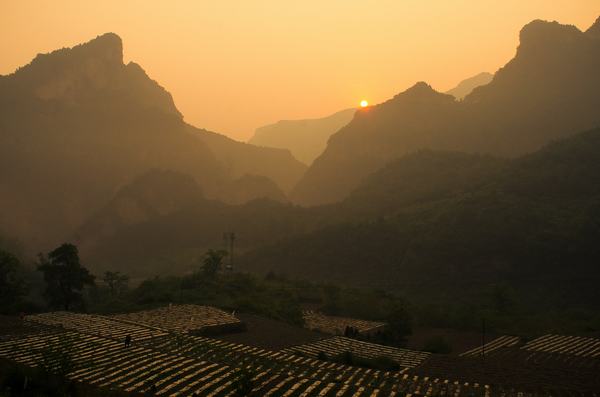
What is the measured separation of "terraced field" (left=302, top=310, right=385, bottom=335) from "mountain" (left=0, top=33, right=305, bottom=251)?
123m

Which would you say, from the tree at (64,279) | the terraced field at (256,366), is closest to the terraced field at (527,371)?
the terraced field at (256,366)

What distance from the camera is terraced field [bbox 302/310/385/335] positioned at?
1699 inches

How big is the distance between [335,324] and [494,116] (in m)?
135

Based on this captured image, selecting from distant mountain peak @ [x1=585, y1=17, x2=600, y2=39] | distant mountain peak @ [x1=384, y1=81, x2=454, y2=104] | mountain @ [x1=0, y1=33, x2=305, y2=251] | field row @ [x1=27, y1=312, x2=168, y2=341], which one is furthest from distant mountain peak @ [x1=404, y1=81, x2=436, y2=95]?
field row @ [x1=27, y1=312, x2=168, y2=341]

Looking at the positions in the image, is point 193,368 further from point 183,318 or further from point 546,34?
point 546,34

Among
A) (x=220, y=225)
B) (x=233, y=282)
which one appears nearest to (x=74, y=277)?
(x=233, y=282)

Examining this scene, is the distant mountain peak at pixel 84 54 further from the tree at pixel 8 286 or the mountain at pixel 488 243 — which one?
the tree at pixel 8 286

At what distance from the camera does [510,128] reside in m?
158

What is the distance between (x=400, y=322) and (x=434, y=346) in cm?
297

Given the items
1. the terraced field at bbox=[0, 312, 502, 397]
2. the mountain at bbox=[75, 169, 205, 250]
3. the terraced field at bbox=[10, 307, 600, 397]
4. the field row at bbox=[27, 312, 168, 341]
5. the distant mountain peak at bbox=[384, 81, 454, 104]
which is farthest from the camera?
the distant mountain peak at bbox=[384, 81, 454, 104]

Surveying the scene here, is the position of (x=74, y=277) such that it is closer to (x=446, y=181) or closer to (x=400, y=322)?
(x=400, y=322)

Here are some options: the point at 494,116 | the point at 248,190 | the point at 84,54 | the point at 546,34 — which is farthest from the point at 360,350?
the point at 84,54

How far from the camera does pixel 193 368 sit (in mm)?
22250

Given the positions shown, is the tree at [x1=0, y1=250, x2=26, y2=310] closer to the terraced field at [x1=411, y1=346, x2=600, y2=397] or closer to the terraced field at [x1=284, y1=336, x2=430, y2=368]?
the terraced field at [x1=284, y1=336, x2=430, y2=368]
